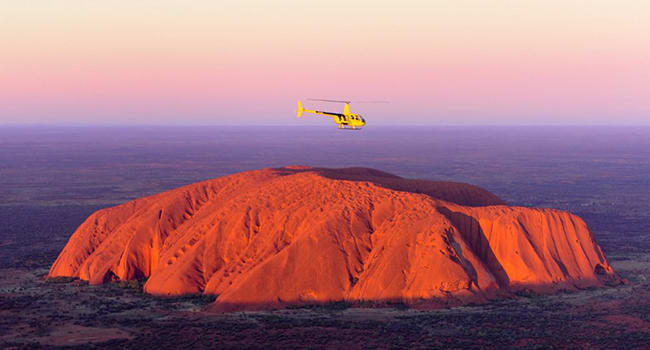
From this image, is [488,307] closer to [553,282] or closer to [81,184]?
[553,282]

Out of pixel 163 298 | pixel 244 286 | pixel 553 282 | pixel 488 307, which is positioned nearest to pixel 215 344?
pixel 244 286

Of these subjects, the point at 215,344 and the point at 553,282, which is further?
the point at 553,282

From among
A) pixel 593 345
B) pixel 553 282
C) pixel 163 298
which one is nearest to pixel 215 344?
pixel 163 298

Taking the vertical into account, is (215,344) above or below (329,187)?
below

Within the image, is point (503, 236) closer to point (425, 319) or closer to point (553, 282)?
point (553, 282)

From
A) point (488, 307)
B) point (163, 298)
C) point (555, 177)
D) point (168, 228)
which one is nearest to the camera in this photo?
point (488, 307)

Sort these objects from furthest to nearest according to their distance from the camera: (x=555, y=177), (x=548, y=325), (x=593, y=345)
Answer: (x=555, y=177)
(x=548, y=325)
(x=593, y=345)
